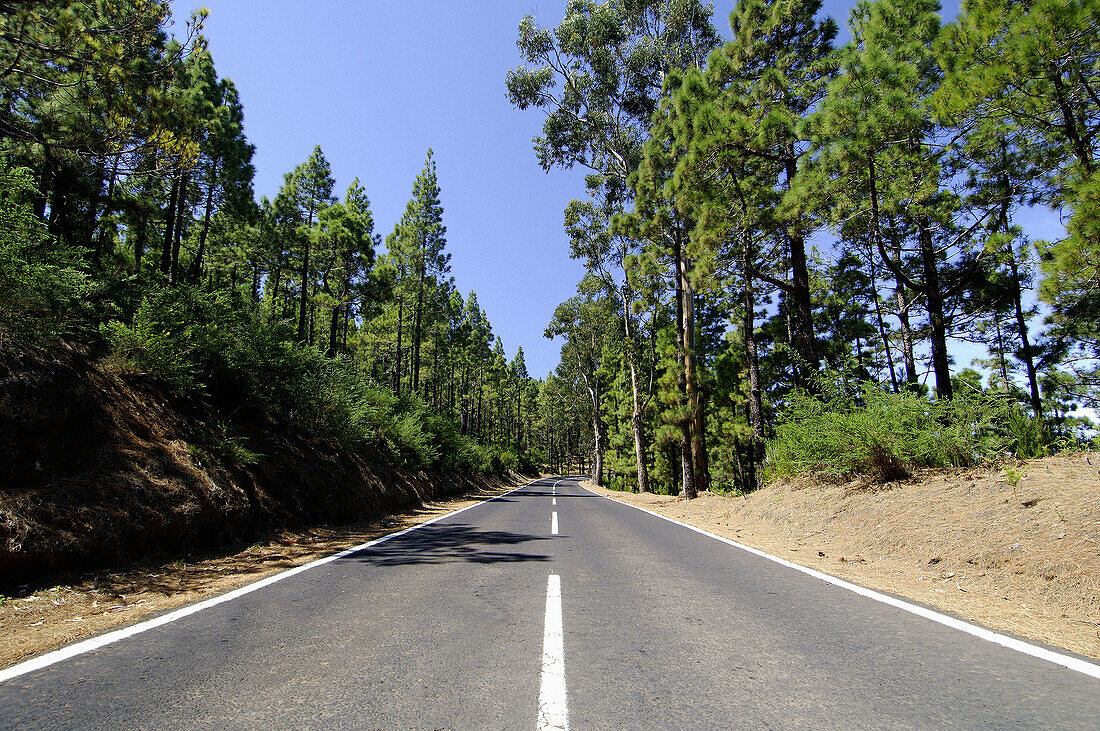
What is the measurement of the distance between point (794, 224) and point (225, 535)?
11917 mm

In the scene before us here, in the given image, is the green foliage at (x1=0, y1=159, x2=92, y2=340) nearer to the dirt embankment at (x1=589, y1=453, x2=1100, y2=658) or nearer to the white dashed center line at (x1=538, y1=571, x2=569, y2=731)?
the white dashed center line at (x1=538, y1=571, x2=569, y2=731)

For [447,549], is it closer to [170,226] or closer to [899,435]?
[899,435]

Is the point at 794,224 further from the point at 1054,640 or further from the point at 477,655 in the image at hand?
the point at 477,655

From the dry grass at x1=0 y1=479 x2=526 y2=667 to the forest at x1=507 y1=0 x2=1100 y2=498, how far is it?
9224 millimetres

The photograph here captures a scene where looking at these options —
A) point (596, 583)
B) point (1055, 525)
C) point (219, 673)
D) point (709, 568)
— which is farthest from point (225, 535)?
point (1055, 525)

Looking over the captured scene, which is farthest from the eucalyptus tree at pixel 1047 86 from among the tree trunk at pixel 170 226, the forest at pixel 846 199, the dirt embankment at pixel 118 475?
the tree trunk at pixel 170 226

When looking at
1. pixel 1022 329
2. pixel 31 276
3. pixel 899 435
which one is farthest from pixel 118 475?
pixel 1022 329

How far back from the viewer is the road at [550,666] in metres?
2.24

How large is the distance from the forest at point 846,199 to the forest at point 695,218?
59mm

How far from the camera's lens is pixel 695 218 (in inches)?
499

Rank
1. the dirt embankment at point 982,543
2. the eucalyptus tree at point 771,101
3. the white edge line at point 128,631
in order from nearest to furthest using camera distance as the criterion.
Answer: the white edge line at point 128,631
the dirt embankment at point 982,543
the eucalyptus tree at point 771,101

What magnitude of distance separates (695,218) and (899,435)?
7396mm

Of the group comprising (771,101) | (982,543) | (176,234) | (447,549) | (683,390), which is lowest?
(447,549)

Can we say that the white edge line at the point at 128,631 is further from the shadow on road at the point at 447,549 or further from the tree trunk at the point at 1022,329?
the tree trunk at the point at 1022,329
